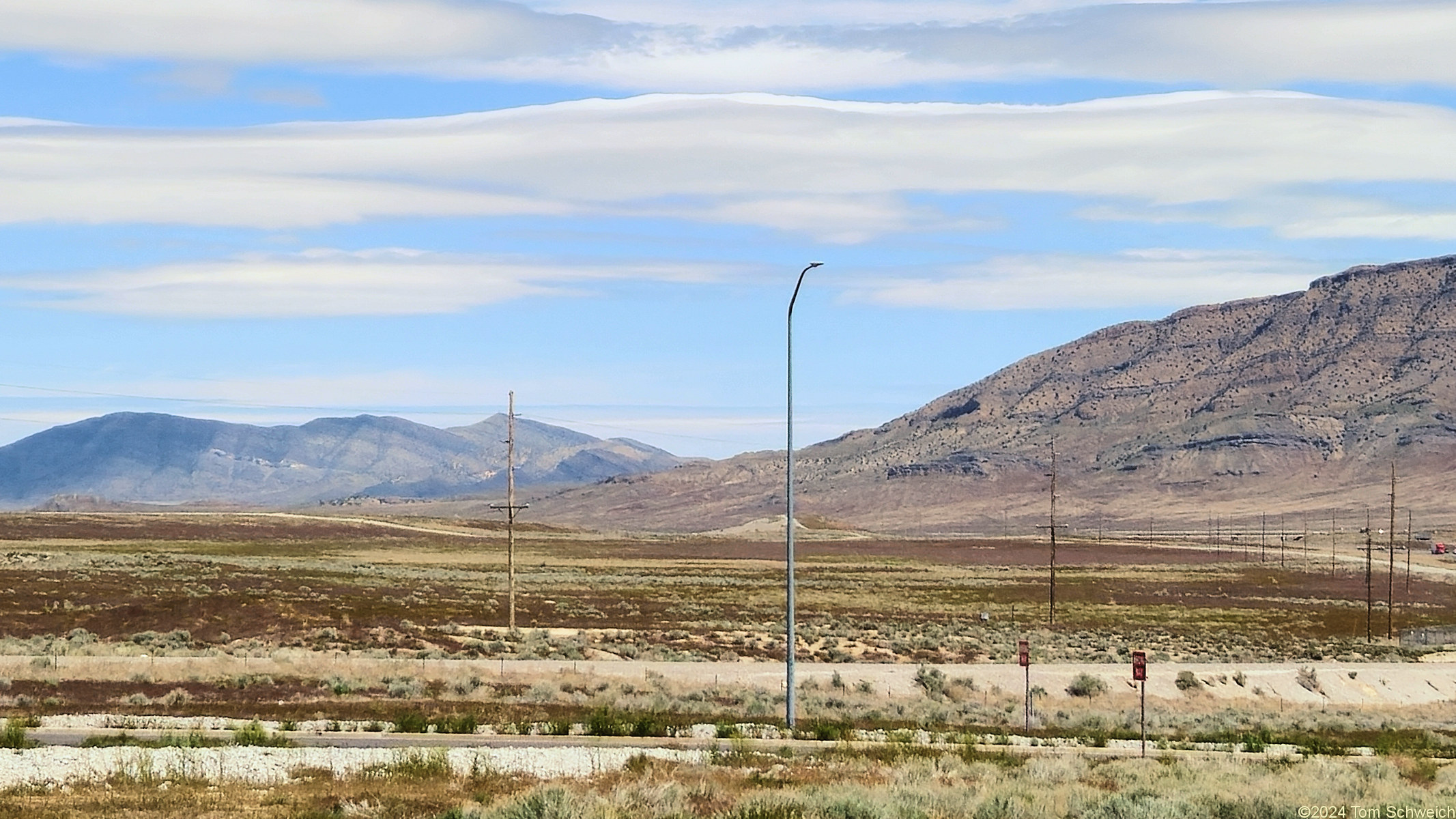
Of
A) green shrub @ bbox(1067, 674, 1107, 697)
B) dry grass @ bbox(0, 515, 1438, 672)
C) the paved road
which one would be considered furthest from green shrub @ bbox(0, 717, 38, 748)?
green shrub @ bbox(1067, 674, 1107, 697)

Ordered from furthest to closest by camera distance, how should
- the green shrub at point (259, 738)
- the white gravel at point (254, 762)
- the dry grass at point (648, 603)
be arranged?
the dry grass at point (648, 603)
the green shrub at point (259, 738)
the white gravel at point (254, 762)

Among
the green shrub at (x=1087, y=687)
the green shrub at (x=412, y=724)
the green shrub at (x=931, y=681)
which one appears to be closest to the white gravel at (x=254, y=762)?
the green shrub at (x=412, y=724)

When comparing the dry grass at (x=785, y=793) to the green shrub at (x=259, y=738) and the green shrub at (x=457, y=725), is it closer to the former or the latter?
the green shrub at (x=259, y=738)

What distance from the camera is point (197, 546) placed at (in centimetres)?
14275

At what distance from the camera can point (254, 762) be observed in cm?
2269

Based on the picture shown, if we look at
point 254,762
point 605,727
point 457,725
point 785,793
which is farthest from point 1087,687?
point 254,762

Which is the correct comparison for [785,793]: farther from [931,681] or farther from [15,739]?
[931,681]

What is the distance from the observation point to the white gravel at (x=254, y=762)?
21.0 metres

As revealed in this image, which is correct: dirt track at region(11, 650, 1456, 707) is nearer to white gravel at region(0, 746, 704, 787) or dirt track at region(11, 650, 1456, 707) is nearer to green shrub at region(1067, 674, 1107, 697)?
green shrub at region(1067, 674, 1107, 697)

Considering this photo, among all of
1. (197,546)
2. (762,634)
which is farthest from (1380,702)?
(197,546)

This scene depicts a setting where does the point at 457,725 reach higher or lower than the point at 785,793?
lower

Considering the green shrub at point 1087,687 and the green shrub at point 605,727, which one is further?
the green shrub at point 1087,687

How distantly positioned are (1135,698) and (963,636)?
729 inches

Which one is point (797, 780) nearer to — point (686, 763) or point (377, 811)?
point (686, 763)
